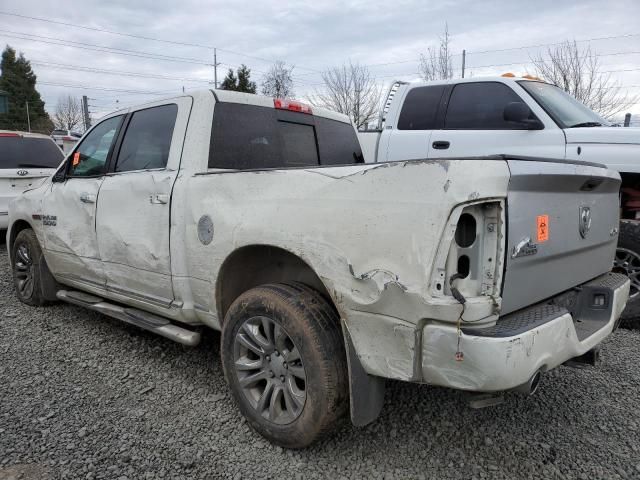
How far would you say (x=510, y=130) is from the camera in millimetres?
5066

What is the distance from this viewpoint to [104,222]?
3.63 m

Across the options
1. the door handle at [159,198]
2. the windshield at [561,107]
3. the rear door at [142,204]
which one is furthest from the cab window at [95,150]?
the windshield at [561,107]

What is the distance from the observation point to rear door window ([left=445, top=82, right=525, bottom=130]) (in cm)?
522

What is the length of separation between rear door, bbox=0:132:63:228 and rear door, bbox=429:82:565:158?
19.5ft

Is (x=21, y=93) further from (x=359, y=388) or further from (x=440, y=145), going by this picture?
(x=359, y=388)

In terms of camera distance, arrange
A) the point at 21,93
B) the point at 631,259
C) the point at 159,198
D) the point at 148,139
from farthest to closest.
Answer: the point at 21,93 < the point at 631,259 < the point at 148,139 < the point at 159,198

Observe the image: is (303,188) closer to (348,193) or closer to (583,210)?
(348,193)

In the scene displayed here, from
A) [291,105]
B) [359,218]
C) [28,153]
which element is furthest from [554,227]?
[28,153]

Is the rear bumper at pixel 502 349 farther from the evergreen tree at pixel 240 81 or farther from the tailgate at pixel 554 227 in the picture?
the evergreen tree at pixel 240 81

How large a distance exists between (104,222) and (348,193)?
224 centimetres

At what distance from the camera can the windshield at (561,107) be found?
4926 millimetres

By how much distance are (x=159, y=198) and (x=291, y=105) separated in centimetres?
125

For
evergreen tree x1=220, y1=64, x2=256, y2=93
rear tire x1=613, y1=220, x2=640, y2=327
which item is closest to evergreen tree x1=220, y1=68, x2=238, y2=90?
evergreen tree x1=220, y1=64, x2=256, y2=93

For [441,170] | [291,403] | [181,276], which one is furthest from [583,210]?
[181,276]
